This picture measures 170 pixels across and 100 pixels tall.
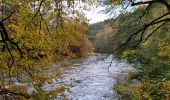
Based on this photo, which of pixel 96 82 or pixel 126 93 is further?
pixel 96 82

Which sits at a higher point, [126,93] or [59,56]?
[59,56]

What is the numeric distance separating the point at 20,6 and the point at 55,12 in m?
0.69

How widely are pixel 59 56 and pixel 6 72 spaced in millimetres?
1236

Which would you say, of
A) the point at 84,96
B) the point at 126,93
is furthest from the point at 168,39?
the point at 84,96

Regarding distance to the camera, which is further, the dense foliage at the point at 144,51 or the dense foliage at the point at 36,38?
the dense foliage at the point at 144,51

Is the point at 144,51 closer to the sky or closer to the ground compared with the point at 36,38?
closer to the ground

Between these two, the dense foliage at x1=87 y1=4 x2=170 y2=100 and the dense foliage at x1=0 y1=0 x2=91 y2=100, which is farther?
the dense foliage at x1=87 y1=4 x2=170 y2=100

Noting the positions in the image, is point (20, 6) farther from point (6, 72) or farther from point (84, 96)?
point (84, 96)

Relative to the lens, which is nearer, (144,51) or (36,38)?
(36,38)

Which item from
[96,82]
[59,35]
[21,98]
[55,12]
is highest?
[55,12]

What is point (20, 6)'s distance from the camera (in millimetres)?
6277

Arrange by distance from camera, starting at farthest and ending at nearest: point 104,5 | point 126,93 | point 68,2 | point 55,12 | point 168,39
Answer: point 126,93, point 168,39, point 104,5, point 55,12, point 68,2

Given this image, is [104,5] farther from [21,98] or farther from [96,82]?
[96,82]

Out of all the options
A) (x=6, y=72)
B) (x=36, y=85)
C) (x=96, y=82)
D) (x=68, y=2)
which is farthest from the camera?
(x=96, y=82)
